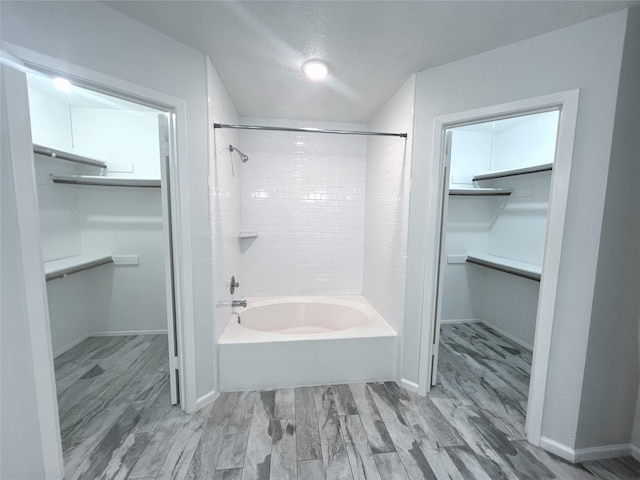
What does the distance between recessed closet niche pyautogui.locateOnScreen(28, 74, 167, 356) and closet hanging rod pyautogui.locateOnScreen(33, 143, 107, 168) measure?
1cm

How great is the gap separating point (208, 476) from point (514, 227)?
135 inches

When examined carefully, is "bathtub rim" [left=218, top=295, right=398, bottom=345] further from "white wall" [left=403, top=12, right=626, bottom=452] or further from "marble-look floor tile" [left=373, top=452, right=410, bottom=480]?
"white wall" [left=403, top=12, right=626, bottom=452]

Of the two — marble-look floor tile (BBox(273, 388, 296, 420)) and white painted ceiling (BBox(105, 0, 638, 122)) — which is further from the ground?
white painted ceiling (BBox(105, 0, 638, 122))

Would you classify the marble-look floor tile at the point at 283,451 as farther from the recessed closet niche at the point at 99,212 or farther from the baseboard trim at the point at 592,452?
the recessed closet niche at the point at 99,212

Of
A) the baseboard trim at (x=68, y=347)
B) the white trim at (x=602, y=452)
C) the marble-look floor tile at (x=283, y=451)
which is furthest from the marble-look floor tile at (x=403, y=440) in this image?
the baseboard trim at (x=68, y=347)

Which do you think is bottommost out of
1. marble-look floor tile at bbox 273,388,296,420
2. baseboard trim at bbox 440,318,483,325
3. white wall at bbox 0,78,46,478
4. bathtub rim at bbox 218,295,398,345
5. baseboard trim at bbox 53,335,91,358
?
marble-look floor tile at bbox 273,388,296,420

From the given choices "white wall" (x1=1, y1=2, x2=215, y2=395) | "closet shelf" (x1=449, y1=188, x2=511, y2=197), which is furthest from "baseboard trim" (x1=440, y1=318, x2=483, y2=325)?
"white wall" (x1=1, y1=2, x2=215, y2=395)

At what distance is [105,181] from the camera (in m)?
2.38

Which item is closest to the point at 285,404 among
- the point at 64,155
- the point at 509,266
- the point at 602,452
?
the point at 602,452

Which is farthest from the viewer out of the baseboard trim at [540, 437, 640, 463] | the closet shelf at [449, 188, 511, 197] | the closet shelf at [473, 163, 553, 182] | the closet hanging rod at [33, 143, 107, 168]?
the closet shelf at [449, 188, 511, 197]

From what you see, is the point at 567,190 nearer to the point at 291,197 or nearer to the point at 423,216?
the point at 423,216

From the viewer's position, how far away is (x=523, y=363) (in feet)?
7.91

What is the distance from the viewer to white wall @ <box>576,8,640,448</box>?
4.01ft

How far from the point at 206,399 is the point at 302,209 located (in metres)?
1.93
